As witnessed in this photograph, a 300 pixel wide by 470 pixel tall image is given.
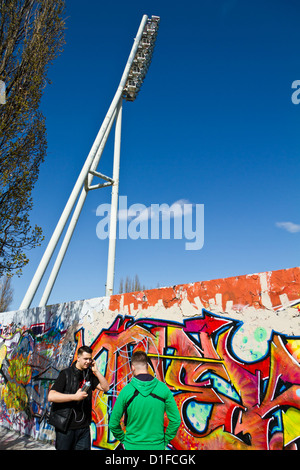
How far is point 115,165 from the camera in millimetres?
10820

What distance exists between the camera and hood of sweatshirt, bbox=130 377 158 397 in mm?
2480

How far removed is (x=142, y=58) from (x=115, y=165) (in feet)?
12.9

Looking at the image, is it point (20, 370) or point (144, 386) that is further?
point (20, 370)

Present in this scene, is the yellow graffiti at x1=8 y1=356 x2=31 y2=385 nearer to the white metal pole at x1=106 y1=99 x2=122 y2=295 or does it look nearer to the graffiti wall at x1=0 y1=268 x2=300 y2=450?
the graffiti wall at x1=0 y1=268 x2=300 y2=450

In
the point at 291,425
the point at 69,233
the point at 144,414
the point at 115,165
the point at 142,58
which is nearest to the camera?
the point at 144,414

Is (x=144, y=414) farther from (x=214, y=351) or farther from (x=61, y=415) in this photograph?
(x=214, y=351)

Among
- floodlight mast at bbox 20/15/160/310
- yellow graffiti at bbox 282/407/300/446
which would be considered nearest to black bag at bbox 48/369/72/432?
yellow graffiti at bbox 282/407/300/446

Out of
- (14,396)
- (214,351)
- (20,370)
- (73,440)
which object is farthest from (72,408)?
(14,396)

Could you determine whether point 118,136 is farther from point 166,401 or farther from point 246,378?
point 166,401

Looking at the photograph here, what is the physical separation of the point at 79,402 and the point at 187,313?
72.1 inches

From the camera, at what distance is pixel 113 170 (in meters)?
10.8

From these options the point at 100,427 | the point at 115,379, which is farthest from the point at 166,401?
the point at 100,427

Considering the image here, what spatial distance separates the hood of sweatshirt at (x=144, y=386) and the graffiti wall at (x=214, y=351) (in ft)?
5.50
